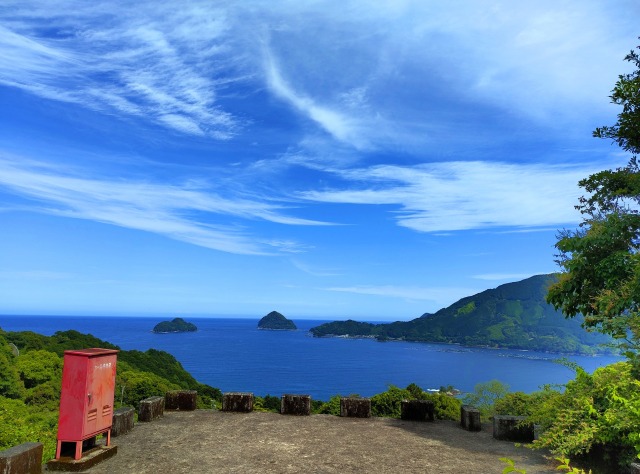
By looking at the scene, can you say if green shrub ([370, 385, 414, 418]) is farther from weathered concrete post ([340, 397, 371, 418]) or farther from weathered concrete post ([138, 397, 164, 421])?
weathered concrete post ([138, 397, 164, 421])

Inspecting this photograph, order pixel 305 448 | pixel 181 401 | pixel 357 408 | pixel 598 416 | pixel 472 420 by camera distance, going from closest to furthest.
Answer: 1. pixel 598 416
2. pixel 305 448
3. pixel 472 420
4. pixel 357 408
5. pixel 181 401

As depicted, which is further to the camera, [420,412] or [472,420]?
[420,412]

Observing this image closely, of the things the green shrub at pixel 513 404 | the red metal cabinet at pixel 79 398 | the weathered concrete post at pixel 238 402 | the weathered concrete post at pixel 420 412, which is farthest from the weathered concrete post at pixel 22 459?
the green shrub at pixel 513 404

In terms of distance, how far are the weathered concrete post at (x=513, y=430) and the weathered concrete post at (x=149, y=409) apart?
23.0ft

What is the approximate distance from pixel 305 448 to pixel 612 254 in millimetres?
8519

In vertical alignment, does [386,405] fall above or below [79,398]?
below

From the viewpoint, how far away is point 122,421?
8141 millimetres

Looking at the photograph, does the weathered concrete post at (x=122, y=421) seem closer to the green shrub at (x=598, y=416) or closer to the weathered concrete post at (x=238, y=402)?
the weathered concrete post at (x=238, y=402)

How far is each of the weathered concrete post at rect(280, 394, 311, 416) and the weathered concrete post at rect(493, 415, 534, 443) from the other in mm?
4168

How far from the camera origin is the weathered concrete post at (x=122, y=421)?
26.0 ft

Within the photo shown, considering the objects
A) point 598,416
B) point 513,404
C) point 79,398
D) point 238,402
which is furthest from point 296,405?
point 513,404

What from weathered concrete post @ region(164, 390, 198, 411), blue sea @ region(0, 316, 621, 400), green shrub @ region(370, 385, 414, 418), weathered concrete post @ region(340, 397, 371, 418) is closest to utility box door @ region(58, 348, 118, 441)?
weathered concrete post @ region(164, 390, 198, 411)

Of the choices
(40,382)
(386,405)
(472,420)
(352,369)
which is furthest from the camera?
(352,369)

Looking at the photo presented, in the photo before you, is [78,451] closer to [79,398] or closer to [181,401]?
[79,398]
